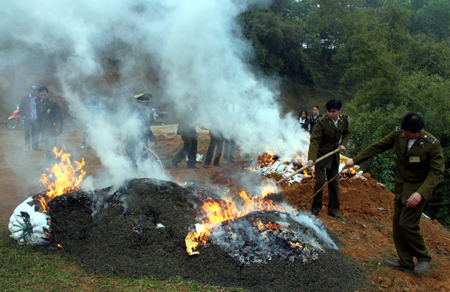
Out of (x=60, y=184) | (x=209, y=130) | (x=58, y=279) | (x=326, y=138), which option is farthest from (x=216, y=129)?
(x=58, y=279)

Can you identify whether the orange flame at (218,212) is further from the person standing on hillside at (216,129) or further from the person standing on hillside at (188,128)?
the person standing on hillside at (216,129)

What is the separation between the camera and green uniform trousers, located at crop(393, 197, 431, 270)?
10.8 feet

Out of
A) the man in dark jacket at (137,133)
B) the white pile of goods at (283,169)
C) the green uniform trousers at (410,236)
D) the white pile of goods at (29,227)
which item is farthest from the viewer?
the white pile of goods at (283,169)

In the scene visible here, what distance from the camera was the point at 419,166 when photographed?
3293mm

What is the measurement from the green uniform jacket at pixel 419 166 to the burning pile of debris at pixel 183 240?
109 centimetres

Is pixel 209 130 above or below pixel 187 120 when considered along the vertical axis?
below

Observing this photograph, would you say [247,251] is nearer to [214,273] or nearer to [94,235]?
[214,273]

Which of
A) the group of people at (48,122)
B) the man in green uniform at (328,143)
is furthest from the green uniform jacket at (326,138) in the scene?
the group of people at (48,122)

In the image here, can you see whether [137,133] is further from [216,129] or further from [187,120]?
[216,129]

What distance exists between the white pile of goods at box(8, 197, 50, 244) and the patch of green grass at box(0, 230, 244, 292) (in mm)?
176

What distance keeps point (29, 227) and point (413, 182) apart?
4.49m

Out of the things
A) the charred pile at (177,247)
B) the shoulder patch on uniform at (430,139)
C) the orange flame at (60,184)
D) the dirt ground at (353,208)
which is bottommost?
the dirt ground at (353,208)

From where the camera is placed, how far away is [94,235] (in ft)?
11.6

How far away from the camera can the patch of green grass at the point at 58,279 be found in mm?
2809
